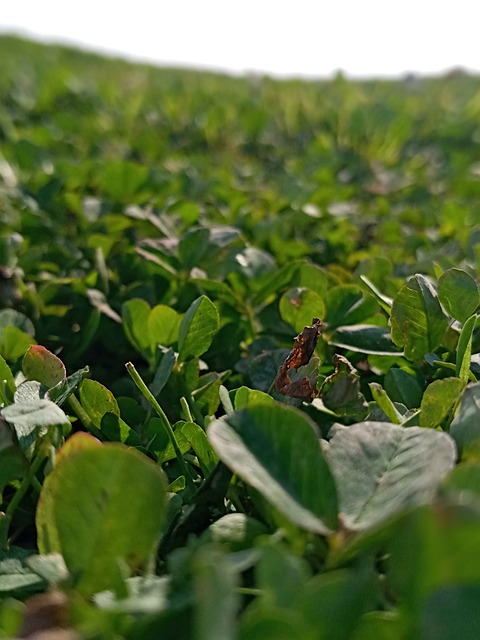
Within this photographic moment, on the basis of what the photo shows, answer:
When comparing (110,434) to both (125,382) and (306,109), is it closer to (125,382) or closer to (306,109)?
(125,382)

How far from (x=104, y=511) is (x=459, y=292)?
58 centimetres

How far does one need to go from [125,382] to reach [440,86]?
9202mm

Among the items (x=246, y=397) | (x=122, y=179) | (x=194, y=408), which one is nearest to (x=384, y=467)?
(x=246, y=397)

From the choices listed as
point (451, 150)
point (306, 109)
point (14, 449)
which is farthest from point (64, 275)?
point (306, 109)

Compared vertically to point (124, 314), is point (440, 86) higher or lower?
higher

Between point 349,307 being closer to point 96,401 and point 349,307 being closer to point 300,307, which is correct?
point 300,307

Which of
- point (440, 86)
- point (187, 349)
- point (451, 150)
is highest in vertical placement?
point (440, 86)

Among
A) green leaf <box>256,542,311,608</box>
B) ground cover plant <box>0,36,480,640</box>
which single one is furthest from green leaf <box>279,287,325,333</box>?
green leaf <box>256,542,311,608</box>

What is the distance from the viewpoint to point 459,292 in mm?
957

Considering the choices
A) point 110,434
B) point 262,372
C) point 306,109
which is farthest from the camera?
point 306,109

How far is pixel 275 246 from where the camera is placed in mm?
1607

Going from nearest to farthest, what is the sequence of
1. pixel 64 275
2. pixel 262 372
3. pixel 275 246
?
pixel 262 372 → pixel 64 275 → pixel 275 246

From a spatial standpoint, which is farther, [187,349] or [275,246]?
[275,246]

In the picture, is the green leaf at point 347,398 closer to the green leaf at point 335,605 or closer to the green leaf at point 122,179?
the green leaf at point 335,605
